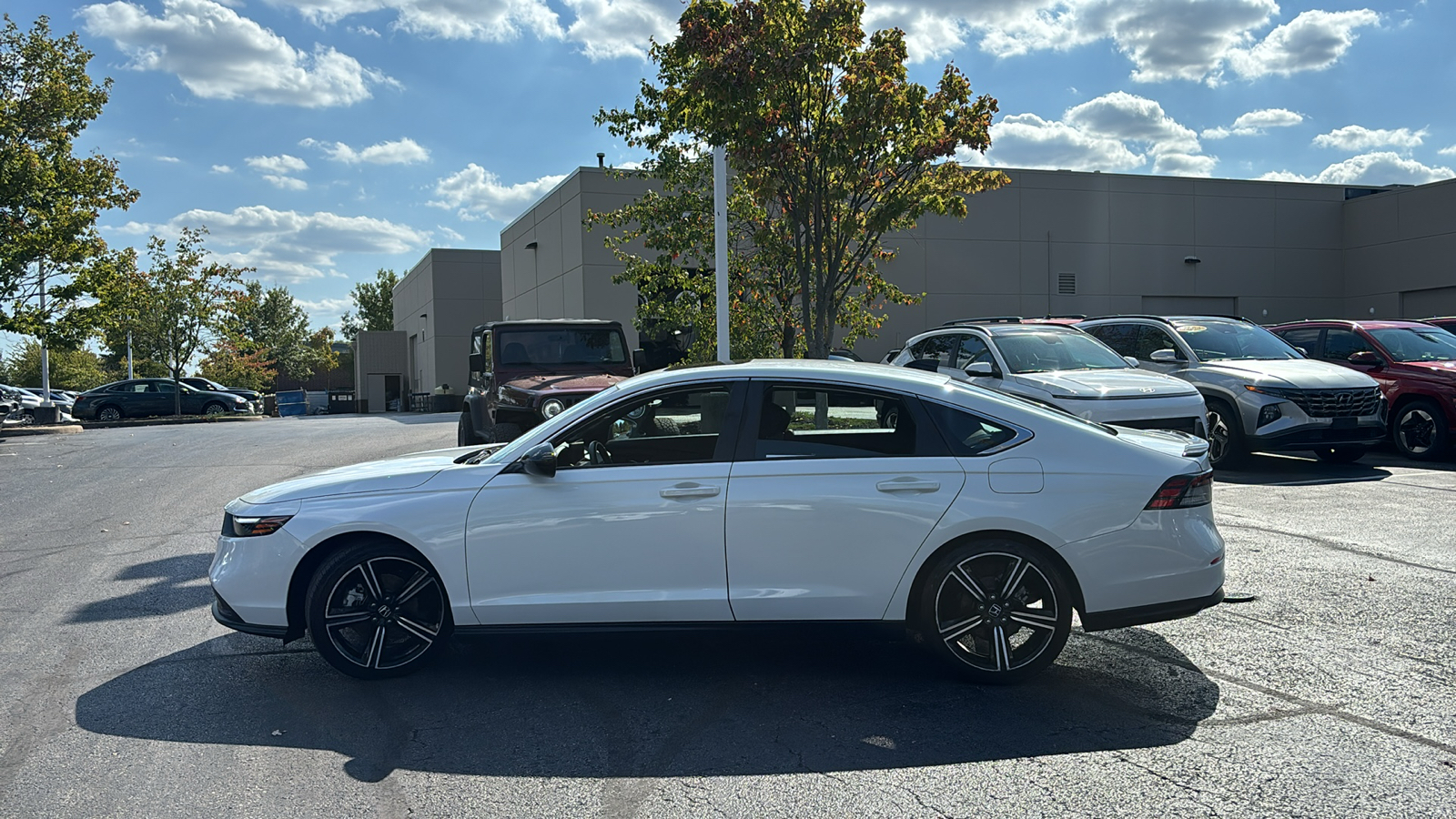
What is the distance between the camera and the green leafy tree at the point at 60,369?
61.4m

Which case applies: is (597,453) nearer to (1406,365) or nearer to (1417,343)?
(1406,365)

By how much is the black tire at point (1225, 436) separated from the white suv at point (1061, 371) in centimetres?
117

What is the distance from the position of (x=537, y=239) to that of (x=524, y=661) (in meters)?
31.9

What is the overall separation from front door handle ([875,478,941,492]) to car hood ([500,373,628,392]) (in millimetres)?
7275

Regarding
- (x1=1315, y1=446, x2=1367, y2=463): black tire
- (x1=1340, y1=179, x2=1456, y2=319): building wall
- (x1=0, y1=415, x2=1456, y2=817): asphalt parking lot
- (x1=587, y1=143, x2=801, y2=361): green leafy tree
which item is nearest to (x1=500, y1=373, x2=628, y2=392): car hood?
(x1=587, y1=143, x2=801, y2=361): green leafy tree

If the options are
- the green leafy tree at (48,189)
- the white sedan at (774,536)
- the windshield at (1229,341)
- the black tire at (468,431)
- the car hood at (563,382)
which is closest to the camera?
the white sedan at (774,536)

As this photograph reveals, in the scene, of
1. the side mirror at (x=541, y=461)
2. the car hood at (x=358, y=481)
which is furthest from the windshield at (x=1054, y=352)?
the car hood at (x=358, y=481)

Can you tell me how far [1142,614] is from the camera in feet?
15.6

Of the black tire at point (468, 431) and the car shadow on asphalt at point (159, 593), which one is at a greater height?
the black tire at point (468, 431)

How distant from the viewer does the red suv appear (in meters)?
13.1

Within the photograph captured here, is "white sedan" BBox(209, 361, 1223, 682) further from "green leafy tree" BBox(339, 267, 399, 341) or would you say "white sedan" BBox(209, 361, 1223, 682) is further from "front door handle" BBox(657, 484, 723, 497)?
"green leafy tree" BBox(339, 267, 399, 341)

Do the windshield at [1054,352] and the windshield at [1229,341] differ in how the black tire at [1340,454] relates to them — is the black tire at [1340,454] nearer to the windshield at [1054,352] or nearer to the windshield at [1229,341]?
the windshield at [1229,341]

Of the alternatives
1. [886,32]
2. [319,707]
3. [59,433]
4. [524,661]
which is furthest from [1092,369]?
[59,433]

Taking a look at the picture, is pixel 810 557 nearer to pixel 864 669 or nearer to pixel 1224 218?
pixel 864 669
